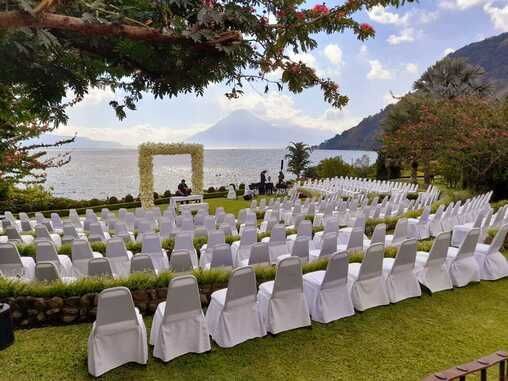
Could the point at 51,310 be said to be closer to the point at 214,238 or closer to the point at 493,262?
the point at 214,238

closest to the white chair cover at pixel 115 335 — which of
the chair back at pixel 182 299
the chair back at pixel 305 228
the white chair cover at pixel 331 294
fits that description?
the chair back at pixel 182 299

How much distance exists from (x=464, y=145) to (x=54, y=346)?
17.4 meters

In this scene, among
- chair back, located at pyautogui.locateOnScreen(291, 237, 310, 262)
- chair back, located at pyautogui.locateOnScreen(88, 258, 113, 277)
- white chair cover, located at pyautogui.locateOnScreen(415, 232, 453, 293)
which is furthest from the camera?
chair back, located at pyautogui.locateOnScreen(291, 237, 310, 262)

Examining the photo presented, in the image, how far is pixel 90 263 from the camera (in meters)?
5.35

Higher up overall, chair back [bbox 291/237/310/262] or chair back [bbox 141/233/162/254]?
chair back [bbox 291/237/310/262]

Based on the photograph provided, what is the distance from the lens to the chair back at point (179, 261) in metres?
5.78

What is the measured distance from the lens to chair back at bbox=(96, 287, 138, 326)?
147 inches

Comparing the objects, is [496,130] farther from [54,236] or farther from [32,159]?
[32,159]

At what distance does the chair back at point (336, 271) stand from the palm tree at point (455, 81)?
29.0 metres

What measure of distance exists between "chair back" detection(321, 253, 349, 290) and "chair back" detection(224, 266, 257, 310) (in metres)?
1.01

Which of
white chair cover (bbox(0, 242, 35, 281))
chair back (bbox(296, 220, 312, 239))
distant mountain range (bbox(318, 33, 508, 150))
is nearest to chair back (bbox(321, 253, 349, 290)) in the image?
chair back (bbox(296, 220, 312, 239))

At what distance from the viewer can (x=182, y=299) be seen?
4.09 metres

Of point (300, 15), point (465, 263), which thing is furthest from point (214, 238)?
point (300, 15)

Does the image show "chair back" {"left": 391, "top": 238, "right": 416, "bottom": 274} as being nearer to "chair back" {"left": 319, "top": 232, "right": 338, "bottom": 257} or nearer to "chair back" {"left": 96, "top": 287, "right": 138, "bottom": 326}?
"chair back" {"left": 319, "top": 232, "right": 338, "bottom": 257}
